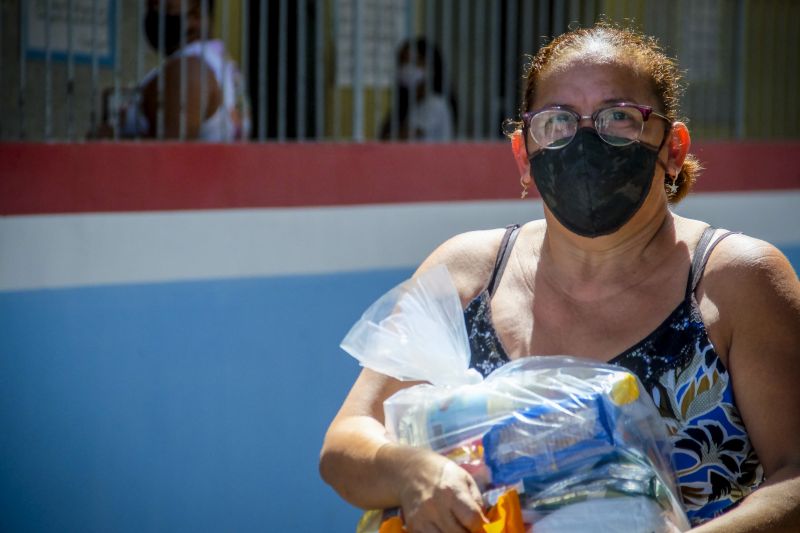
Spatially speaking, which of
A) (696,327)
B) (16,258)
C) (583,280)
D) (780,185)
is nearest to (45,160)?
(16,258)

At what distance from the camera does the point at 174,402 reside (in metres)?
4.17

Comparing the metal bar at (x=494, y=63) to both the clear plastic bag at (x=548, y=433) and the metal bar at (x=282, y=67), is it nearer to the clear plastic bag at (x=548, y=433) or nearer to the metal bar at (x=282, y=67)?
the metal bar at (x=282, y=67)

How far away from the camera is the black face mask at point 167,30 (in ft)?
14.4

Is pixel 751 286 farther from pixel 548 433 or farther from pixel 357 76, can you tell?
pixel 357 76

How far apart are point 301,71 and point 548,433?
301cm

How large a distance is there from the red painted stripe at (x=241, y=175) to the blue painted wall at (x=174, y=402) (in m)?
0.31

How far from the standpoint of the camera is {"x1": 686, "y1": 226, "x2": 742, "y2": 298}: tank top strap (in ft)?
7.40

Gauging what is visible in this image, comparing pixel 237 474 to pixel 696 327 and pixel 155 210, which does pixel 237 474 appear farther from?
pixel 696 327

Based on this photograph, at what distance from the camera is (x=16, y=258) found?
3779 mm

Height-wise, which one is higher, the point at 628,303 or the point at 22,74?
the point at 22,74

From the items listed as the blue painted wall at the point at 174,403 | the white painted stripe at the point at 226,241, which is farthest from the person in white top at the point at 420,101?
the blue painted wall at the point at 174,403

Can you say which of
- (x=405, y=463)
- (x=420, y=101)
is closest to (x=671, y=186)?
(x=405, y=463)

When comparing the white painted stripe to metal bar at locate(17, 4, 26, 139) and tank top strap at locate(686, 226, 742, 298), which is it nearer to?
metal bar at locate(17, 4, 26, 139)

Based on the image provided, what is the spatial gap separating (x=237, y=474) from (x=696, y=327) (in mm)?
2492
